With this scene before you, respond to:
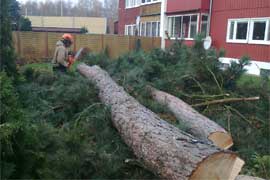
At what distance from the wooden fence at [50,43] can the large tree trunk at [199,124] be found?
533 inches

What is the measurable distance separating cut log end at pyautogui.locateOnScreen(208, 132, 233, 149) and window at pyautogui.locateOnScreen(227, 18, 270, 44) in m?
11.3

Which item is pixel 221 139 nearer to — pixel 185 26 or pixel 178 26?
pixel 185 26

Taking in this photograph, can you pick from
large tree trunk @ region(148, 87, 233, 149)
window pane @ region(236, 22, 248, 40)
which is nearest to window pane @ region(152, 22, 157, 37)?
window pane @ region(236, 22, 248, 40)

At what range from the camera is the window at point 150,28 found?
2818 centimetres

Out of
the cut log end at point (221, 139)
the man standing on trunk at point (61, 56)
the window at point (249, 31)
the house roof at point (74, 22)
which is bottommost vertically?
the cut log end at point (221, 139)

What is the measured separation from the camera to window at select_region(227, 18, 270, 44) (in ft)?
51.8

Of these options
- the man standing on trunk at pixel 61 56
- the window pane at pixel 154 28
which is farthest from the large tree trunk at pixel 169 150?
the window pane at pixel 154 28

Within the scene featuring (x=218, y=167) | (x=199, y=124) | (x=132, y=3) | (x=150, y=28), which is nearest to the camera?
(x=218, y=167)

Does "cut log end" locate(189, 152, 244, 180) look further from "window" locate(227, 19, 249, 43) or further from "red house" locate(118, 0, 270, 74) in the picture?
"window" locate(227, 19, 249, 43)

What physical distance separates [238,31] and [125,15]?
2054 centimetres

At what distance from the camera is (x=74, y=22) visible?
59875 millimetres

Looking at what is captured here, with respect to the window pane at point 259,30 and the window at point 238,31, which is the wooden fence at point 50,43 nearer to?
the window at point 238,31

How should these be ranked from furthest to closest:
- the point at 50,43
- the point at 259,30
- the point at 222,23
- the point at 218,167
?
the point at 50,43 → the point at 222,23 → the point at 259,30 → the point at 218,167

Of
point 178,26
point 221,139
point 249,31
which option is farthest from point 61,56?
point 178,26
